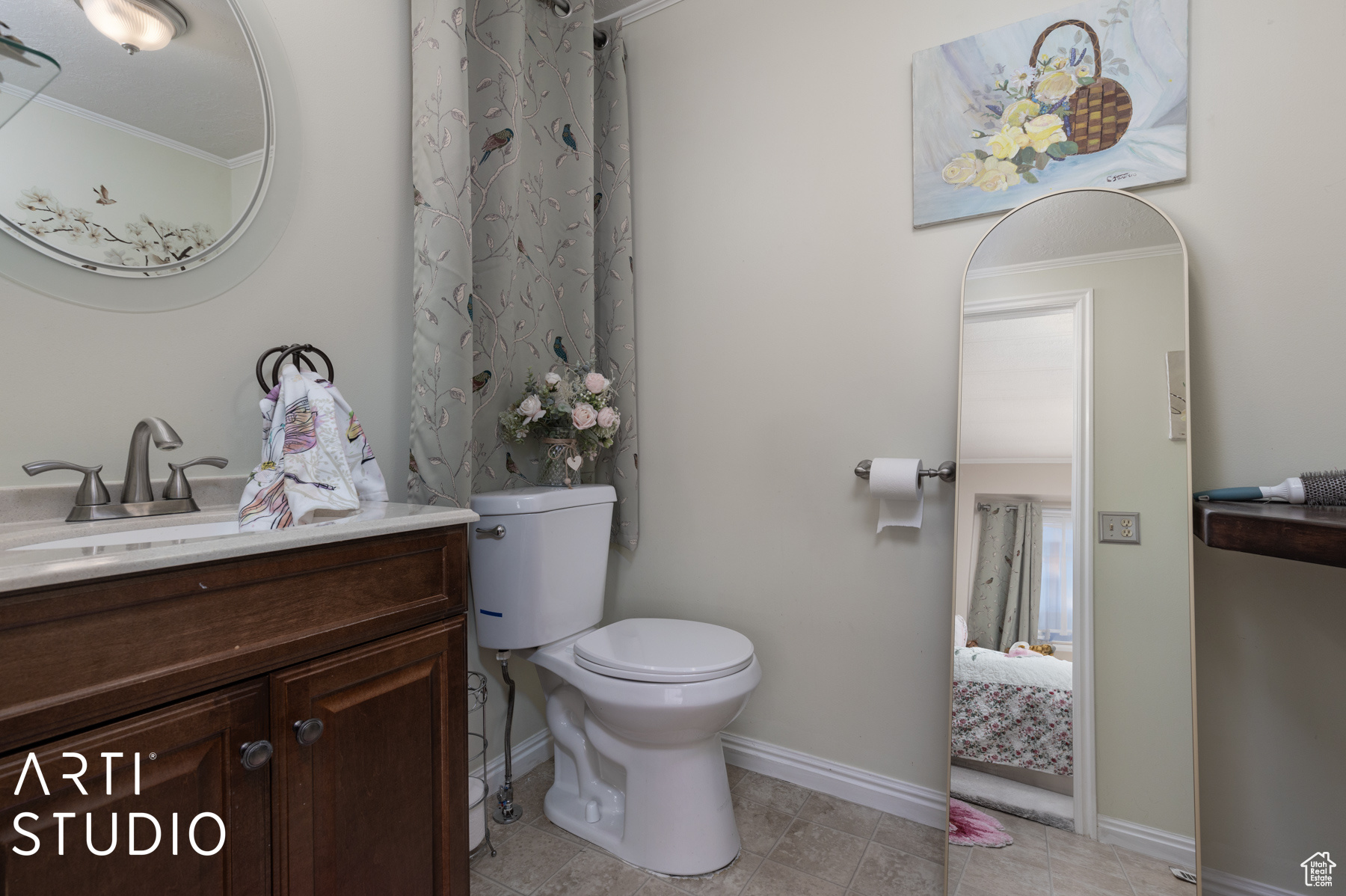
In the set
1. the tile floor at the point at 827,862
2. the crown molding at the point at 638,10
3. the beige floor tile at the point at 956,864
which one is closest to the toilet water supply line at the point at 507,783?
the tile floor at the point at 827,862

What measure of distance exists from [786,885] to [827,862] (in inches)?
5.4

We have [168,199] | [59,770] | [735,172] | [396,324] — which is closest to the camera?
[59,770]

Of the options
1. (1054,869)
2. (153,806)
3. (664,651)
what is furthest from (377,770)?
(1054,869)

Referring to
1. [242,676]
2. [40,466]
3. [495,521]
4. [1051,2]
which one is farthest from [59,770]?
[1051,2]

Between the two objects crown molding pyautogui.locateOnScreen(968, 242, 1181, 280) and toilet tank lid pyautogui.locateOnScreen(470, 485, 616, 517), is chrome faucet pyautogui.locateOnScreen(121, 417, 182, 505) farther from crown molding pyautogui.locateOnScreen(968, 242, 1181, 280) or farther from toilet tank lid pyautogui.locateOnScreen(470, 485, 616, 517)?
crown molding pyautogui.locateOnScreen(968, 242, 1181, 280)

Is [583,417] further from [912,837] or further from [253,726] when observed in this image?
[912,837]

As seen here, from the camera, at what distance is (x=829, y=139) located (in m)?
1.84

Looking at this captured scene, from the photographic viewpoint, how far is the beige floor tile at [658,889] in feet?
4.79

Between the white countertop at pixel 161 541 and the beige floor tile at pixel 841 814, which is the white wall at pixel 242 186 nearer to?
the white countertop at pixel 161 541

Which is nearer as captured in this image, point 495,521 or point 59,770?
point 59,770

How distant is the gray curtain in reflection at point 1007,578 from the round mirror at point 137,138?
1765mm

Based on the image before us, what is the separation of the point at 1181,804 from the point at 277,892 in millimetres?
1608

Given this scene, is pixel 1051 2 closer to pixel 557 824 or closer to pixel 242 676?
pixel 242 676

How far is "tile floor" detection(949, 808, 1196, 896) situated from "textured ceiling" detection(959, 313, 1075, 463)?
0.80 metres
